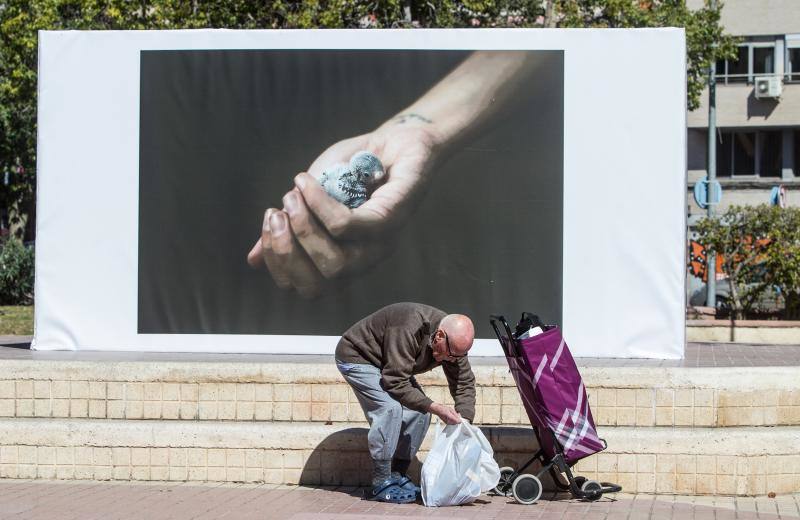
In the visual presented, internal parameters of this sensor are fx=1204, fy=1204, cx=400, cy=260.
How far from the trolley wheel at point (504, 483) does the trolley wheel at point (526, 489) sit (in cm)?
13

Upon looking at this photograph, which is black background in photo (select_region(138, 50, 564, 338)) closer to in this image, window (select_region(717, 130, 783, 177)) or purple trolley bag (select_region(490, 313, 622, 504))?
purple trolley bag (select_region(490, 313, 622, 504))

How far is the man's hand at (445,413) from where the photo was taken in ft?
24.7

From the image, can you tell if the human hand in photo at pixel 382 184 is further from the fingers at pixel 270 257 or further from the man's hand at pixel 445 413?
the man's hand at pixel 445 413

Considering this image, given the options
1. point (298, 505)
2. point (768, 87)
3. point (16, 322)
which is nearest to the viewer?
point (298, 505)

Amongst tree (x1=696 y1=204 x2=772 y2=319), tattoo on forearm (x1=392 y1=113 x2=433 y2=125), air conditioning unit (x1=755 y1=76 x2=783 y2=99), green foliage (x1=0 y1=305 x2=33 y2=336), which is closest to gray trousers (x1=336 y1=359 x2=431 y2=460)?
tattoo on forearm (x1=392 y1=113 x2=433 y2=125)

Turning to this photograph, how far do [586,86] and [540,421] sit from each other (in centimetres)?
484

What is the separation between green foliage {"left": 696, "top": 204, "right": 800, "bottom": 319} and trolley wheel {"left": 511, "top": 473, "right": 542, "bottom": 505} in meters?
Result: 11.0

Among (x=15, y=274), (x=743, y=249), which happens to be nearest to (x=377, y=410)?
(x=743, y=249)

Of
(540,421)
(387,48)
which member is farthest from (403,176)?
(540,421)

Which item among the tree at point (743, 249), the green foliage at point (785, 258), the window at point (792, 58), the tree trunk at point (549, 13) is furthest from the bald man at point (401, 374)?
the window at point (792, 58)

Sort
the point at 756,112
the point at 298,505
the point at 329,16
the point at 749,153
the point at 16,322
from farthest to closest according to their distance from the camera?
1. the point at 749,153
2. the point at 756,112
3. the point at 329,16
4. the point at 16,322
5. the point at 298,505

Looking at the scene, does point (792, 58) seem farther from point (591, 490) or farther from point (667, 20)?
point (591, 490)

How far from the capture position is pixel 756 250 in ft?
59.9

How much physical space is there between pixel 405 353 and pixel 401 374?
0.13m
